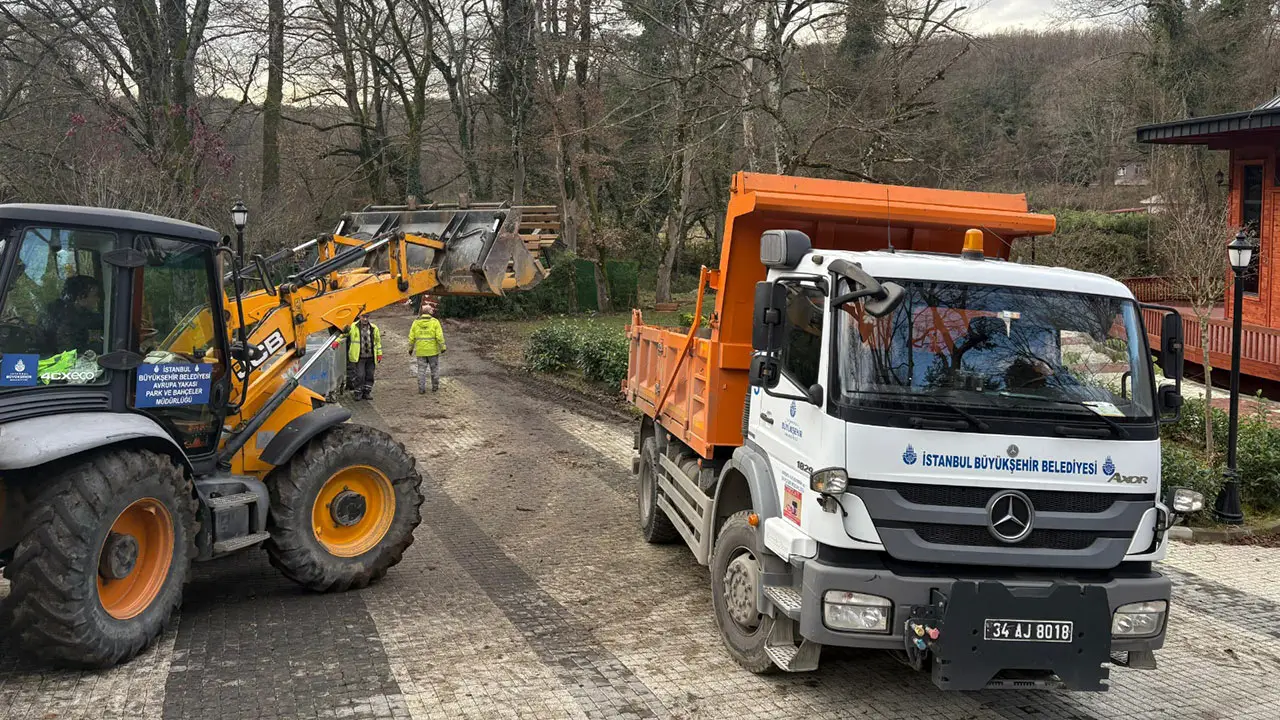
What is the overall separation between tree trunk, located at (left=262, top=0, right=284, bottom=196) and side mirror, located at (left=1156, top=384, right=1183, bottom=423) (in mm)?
25124

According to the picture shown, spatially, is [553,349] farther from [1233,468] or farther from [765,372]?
[765,372]

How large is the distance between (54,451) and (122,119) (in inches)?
670

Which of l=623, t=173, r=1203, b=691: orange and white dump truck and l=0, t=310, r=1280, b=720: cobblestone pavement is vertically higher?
l=623, t=173, r=1203, b=691: orange and white dump truck

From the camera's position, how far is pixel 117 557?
5930mm

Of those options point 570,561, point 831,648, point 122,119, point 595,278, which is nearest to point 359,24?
point 595,278

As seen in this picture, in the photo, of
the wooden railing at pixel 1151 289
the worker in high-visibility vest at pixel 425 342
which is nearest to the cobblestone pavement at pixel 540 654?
the worker in high-visibility vest at pixel 425 342

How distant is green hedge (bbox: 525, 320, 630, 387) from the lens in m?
19.0

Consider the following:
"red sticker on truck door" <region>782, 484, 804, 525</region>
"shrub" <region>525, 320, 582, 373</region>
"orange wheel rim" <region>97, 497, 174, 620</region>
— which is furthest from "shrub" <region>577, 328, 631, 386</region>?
"red sticker on truck door" <region>782, 484, 804, 525</region>

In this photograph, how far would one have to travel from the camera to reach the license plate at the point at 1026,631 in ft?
15.9

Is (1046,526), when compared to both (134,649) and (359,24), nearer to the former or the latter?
(134,649)

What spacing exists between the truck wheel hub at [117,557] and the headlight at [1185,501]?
5751 mm

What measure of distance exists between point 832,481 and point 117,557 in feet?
13.4

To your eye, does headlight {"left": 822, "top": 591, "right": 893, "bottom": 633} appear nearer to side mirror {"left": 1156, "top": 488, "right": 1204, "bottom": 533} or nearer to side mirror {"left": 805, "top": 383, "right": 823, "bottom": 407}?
side mirror {"left": 805, "top": 383, "right": 823, "bottom": 407}

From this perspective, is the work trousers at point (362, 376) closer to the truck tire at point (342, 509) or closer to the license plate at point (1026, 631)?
the truck tire at point (342, 509)
